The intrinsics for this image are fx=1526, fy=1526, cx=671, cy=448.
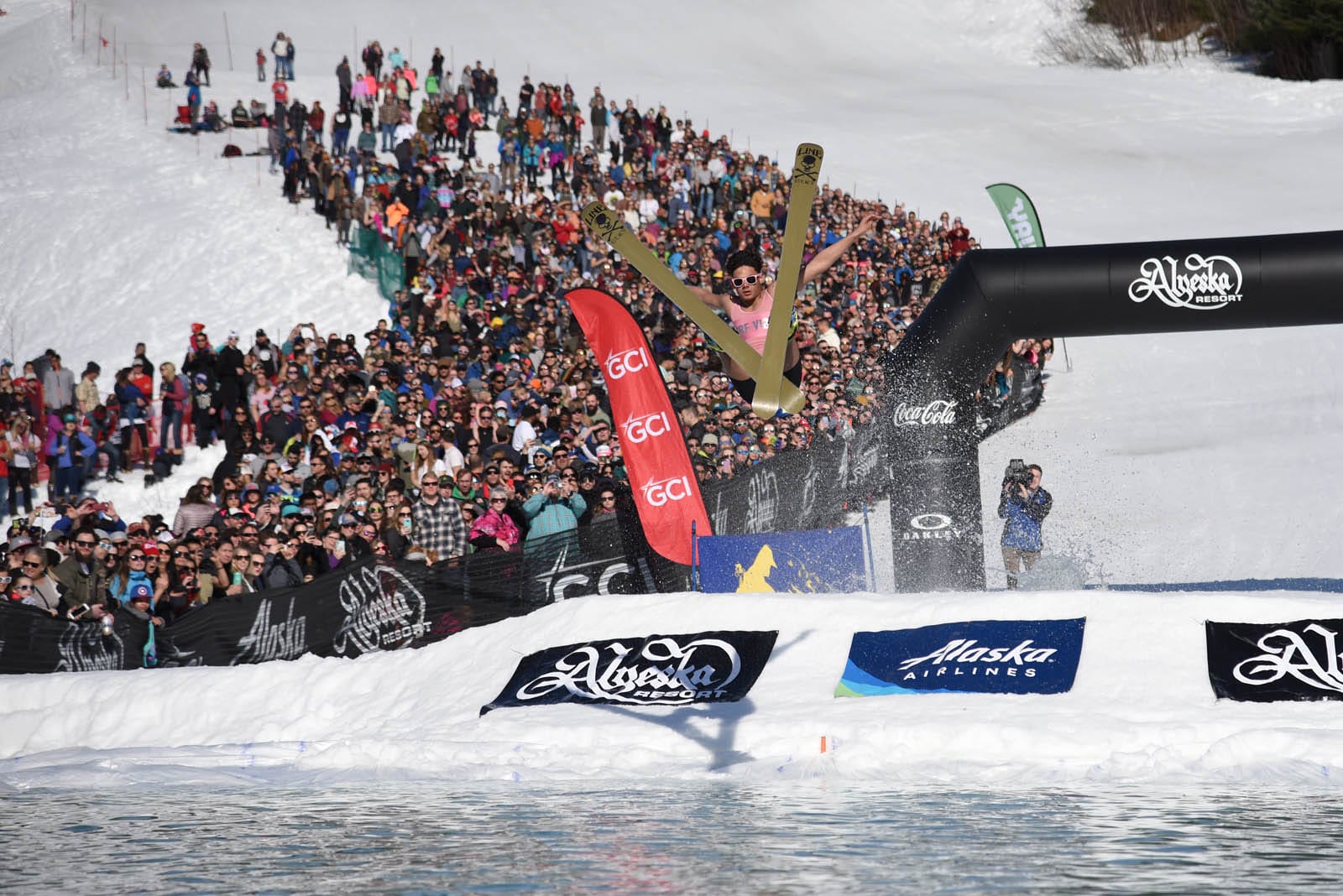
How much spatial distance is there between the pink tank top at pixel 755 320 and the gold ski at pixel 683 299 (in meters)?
0.09

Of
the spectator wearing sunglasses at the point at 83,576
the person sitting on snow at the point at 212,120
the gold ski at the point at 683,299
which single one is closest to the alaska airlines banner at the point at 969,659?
the gold ski at the point at 683,299

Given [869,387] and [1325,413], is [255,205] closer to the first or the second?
[869,387]

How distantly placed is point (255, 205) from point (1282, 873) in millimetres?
22963

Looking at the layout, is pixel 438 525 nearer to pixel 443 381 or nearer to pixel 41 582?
pixel 41 582

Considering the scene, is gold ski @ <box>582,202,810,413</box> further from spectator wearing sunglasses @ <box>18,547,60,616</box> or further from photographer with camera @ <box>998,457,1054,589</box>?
spectator wearing sunglasses @ <box>18,547,60,616</box>

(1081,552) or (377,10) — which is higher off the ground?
(377,10)

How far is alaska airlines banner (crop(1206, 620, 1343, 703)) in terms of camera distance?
8.75 m

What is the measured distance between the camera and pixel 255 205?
25812mm

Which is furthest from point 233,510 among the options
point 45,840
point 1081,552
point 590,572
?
point 1081,552

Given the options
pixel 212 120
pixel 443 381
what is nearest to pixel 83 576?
pixel 443 381

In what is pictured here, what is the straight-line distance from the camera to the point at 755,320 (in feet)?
35.2

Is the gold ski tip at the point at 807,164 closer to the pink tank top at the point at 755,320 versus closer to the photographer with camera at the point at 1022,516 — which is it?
the pink tank top at the point at 755,320

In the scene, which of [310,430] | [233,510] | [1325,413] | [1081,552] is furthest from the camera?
[1325,413]

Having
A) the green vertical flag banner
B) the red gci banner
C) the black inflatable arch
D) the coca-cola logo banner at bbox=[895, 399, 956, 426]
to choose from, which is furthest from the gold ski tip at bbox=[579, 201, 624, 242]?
the green vertical flag banner
